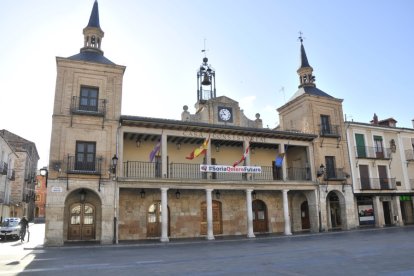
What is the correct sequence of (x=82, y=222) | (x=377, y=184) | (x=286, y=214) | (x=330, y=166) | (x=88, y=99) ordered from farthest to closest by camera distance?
(x=377, y=184) < (x=330, y=166) < (x=286, y=214) < (x=88, y=99) < (x=82, y=222)

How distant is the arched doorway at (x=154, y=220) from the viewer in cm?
2002

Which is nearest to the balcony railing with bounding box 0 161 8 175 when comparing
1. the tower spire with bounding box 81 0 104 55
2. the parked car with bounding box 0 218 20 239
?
the parked car with bounding box 0 218 20 239

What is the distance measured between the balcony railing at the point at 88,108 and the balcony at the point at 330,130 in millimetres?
15073

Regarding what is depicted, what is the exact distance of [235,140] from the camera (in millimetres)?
21672

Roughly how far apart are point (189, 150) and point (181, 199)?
10.8ft

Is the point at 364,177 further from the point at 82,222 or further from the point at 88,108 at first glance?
the point at 88,108

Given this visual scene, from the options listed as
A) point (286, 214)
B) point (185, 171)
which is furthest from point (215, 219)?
point (286, 214)

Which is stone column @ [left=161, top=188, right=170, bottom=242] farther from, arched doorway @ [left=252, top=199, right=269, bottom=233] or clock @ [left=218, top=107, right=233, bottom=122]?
arched doorway @ [left=252, top=199, right=269, bottom=233]

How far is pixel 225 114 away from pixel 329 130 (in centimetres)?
801

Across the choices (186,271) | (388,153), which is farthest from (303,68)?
(186,271)

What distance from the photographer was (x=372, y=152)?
27.4 metres

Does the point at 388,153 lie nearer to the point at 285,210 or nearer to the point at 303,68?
the point at 303,68

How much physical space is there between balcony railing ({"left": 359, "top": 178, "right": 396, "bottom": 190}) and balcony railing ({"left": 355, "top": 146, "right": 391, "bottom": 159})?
5.84 ft

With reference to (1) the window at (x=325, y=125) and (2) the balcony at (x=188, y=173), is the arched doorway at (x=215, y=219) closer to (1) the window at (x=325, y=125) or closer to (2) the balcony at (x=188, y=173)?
(2) the balcony at (x=188, y=173)
